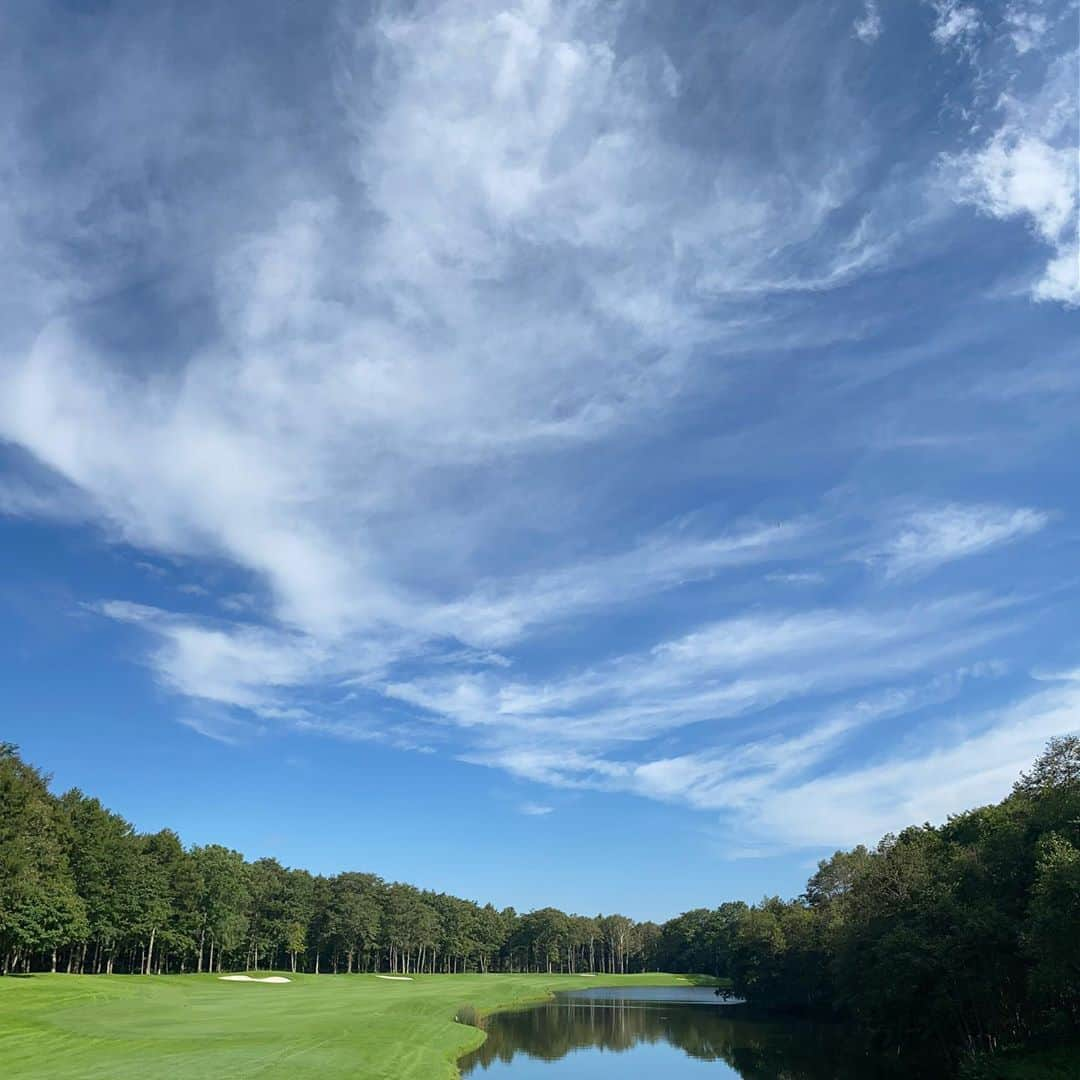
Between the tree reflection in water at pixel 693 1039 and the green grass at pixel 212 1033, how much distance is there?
4434 millimetres

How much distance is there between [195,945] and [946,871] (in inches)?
3914

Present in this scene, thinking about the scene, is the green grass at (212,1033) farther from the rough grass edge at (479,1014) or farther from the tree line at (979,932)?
the tree line at (979,932)

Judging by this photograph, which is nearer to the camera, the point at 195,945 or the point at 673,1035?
the point at 673,1035

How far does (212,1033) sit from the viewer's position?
40.8 m

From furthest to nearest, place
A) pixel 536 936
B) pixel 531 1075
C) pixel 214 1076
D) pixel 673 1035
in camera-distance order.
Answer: pixel 536 936 < pixel 673 1035 < pixel 531 1075 < pixel 214 1076

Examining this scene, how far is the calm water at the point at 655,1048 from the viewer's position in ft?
152

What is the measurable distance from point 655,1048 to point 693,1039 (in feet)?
23.0

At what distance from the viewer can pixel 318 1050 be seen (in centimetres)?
3672

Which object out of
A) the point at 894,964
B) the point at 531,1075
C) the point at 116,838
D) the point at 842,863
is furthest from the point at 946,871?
the point at 116,838

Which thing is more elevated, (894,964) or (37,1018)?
(894,964)

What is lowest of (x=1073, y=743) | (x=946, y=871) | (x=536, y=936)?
(x=536, y=936)

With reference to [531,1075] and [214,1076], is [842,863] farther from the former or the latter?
[214,1076]

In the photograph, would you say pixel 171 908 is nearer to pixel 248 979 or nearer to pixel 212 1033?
pixel 248 979

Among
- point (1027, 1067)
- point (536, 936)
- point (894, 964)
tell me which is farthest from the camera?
point (536, 936)
